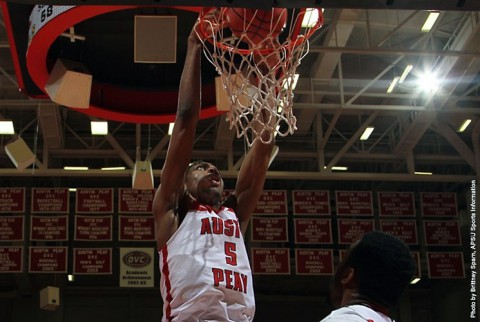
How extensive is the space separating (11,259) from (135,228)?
7.50 ft

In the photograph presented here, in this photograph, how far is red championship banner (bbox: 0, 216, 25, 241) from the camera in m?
14.1

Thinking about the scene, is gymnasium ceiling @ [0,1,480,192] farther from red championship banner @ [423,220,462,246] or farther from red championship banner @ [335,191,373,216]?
red championship banner @ [423,220,462,246]

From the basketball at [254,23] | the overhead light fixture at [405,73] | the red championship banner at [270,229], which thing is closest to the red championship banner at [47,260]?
the red championship banner at [270,229]

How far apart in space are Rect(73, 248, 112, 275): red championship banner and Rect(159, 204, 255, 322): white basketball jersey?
35.5 feet

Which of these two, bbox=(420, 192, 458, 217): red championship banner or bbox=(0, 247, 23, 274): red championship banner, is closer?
bbox=(0, 247, 23, 274): red championship banner

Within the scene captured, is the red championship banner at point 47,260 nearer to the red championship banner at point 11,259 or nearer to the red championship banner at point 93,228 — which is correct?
the red championship banner at point 11,259

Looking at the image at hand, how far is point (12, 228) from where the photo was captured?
14.2 m

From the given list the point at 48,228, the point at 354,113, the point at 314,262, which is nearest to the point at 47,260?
the point at 48,228

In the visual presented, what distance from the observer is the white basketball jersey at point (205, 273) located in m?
3.53

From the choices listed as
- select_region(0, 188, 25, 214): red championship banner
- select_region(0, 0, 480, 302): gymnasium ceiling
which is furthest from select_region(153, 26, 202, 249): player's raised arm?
select_region(0, 188, 25, 214): red championship banner

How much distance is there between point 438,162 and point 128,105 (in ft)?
31.1

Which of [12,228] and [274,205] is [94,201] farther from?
[274,205]

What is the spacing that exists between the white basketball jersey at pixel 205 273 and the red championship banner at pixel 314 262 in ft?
35.7

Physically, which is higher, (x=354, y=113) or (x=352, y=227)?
(x=354, y=113)
